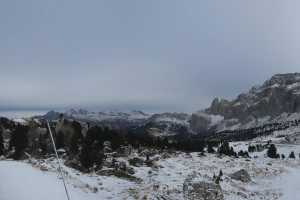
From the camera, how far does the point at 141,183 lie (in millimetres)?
37938

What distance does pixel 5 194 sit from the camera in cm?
1883

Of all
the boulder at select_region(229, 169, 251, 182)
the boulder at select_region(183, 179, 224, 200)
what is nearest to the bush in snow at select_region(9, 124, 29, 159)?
the boulder at select_region(183, 179, 224, 200)

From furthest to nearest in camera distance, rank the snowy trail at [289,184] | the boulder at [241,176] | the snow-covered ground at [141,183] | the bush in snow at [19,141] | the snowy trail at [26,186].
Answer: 1. the bush in snow at [19,141]
2. the boulder at [241,176]
3. the snowy trail at [289,184]
4. the snow-covered ground at [141,183]
5. the snowy trail at [26,186]

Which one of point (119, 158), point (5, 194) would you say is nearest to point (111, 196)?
point (5, 194)

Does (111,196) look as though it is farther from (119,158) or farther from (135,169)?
(119,158)

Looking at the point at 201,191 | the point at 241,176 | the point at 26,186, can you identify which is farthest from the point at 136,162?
the point at 26,186

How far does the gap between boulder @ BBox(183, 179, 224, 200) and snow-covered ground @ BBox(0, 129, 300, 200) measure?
83 cm

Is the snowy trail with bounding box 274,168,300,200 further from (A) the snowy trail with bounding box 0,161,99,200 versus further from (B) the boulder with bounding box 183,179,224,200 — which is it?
(A) the snowy trail with bounding box 0,161,99,200

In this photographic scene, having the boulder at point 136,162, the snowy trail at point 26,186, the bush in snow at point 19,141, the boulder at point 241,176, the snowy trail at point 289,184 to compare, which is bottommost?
the snowy trail at point 289,184

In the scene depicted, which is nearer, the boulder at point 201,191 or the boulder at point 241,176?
the boulder at point 201,191

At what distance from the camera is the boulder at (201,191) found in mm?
33000

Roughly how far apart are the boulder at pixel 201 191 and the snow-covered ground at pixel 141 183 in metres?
0.83

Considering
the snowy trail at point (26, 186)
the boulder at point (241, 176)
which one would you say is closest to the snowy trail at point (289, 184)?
the boulder at point (241, 176)

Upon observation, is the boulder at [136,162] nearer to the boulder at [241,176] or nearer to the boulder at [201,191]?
the boulder at [241,176]
